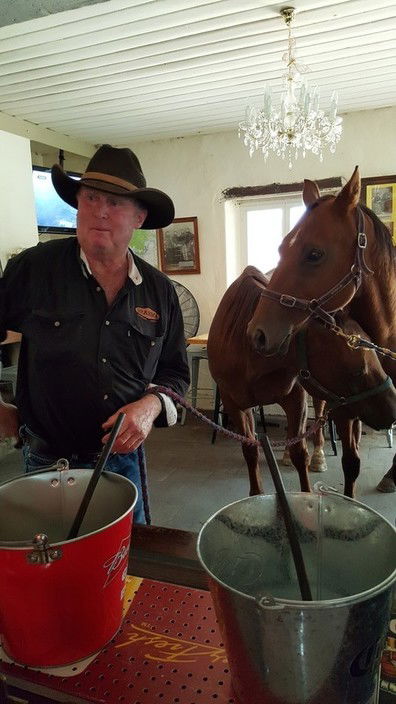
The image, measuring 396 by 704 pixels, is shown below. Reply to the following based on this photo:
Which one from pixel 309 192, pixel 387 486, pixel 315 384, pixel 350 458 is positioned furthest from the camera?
pixel 387 486

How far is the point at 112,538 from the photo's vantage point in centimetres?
71

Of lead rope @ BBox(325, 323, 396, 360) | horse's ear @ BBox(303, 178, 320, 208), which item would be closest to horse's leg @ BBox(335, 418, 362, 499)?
lead rope @ BBox(325, 323, 396, 360)

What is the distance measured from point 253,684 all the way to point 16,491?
1.76ft

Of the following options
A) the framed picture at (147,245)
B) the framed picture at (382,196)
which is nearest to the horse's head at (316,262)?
the framed picture at (382,196)

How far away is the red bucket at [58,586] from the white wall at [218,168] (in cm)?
517

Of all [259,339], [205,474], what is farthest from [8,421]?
[205,474]

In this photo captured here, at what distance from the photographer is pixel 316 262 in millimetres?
1790

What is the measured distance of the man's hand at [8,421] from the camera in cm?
150

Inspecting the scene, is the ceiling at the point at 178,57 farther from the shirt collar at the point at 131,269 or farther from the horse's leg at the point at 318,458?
the horse's leg at the point at 318,458

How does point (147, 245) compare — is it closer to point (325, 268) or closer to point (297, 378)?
point (297, 378)

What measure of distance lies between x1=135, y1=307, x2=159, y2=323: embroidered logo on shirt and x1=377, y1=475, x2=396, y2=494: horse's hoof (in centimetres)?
276

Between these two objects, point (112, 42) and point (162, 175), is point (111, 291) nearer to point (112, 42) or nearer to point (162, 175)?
point (112, 42)

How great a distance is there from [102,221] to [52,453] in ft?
2.51

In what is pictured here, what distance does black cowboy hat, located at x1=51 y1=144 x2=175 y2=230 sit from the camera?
1.45 metres
